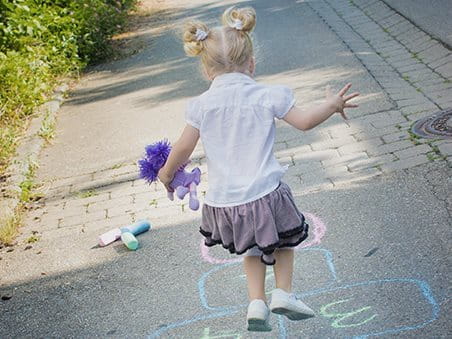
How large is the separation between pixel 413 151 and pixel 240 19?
2.84 meters

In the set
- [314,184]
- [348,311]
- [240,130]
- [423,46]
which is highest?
[240,130]

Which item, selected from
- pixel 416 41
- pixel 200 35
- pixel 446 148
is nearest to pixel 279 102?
pixel 200 35

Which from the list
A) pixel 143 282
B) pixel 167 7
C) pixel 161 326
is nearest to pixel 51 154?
pixel 143 282

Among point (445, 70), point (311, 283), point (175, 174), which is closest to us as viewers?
point (175, 174)

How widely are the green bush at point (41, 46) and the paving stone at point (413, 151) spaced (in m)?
4.05

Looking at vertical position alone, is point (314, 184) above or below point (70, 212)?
above

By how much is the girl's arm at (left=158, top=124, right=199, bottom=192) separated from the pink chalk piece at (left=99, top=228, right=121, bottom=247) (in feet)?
5.85

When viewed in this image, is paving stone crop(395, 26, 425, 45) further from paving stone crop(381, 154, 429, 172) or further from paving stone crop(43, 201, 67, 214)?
paving stone crop(43, 201, 67, 214)

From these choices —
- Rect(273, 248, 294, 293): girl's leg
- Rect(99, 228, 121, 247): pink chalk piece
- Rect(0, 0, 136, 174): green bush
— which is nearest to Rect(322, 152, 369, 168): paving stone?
Rect(99, 228, 121, 247): pink chalk piece

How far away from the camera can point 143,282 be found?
184 inches

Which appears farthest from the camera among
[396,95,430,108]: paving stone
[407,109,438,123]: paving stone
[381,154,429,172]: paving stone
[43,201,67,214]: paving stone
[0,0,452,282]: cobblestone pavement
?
[396,95,430,108]: paving stone

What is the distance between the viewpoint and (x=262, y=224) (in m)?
3.37

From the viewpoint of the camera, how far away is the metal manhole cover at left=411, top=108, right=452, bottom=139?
5.94 metres

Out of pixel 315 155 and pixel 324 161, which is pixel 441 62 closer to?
pixel 315 155
